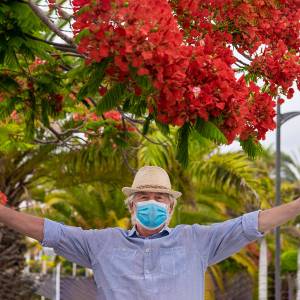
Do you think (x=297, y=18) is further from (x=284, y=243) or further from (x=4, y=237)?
(x=284, y=243)

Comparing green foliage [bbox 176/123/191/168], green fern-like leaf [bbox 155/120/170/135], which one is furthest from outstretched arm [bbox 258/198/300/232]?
green fern-like leaf [bbox 155/120/170/135]

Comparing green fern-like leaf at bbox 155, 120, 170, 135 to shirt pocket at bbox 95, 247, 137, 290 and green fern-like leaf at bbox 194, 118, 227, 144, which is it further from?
shirt pocket at bbox 95, 247, 137, 290

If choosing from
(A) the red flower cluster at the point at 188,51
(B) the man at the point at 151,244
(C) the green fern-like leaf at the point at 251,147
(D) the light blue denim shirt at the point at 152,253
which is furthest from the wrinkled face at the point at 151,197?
(C) the green fern-like leaf at the point at 251,147

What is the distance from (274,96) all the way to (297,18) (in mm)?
602

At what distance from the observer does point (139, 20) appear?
4879mm

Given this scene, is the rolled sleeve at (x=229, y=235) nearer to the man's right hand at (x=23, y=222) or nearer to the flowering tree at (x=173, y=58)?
the flowering tree at (x=173, y=58)

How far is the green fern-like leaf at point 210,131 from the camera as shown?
568 centimetres

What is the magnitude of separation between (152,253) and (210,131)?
0.87 m

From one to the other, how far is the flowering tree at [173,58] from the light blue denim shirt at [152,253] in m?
0.63

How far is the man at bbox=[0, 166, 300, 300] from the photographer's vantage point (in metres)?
5.16

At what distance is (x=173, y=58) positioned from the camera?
5.00 m

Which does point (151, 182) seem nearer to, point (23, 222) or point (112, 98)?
point (112, 98)

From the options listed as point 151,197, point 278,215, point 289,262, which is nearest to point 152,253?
point 151,197

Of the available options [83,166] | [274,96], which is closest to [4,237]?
[83,166]
